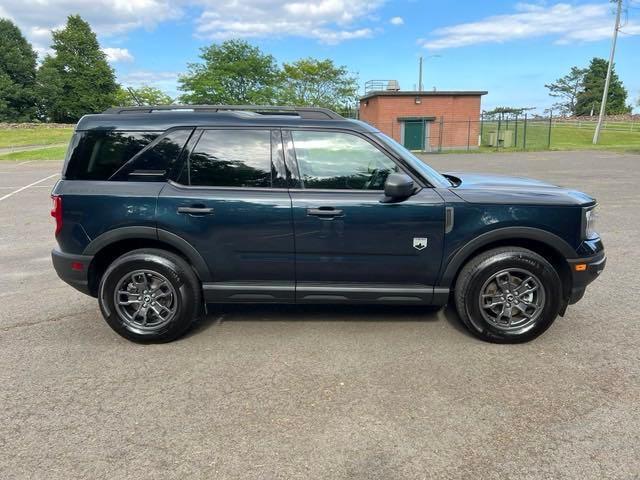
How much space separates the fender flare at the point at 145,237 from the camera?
376 cm

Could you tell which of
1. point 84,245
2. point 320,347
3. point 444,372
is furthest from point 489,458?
point 84,245

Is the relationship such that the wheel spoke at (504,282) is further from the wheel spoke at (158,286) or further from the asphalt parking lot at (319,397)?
the wheel spoke at (158,286)

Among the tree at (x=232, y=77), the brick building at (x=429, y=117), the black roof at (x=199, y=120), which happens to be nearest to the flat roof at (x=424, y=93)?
the brick building at (x=429, y=117)

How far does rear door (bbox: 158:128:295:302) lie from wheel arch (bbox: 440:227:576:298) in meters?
1.30

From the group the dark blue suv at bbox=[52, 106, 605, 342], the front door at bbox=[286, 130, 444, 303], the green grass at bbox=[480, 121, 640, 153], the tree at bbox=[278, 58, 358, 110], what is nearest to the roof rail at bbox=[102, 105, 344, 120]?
the dark blue suv at bbox=[52, 106, 605, 342]

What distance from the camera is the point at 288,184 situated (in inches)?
149

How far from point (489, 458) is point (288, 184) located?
2359 mm

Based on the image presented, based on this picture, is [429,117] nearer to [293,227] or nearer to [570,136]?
[570,136]

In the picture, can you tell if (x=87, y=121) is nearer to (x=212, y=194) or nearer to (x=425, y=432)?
(x=212, y=194)

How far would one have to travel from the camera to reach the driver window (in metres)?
3.78

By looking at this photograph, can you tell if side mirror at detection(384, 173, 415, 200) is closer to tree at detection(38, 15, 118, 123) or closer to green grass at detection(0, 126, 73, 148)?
green grass at detection(0, 126, 73, 148)

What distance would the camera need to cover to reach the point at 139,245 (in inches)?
155

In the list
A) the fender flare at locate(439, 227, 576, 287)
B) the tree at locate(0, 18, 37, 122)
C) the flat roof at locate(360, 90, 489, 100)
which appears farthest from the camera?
the tree at locate(0, 18, 37, 122)

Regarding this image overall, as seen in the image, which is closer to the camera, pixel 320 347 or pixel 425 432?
pixel 425 432
